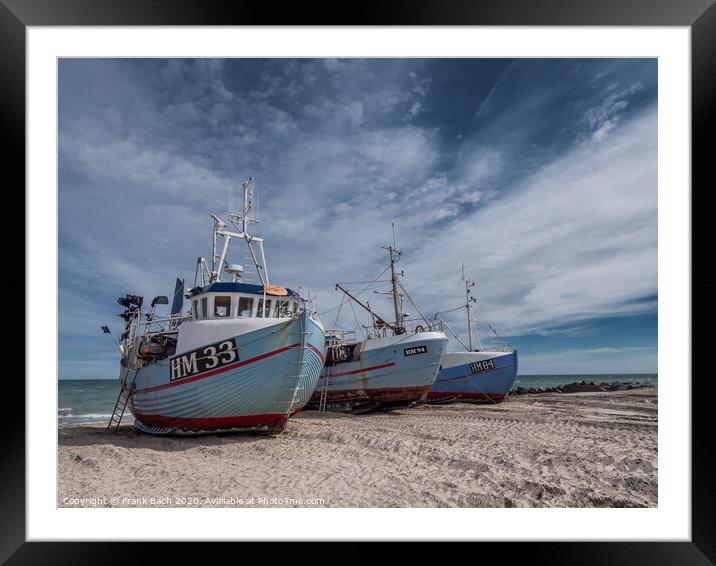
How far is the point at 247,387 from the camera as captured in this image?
857cm

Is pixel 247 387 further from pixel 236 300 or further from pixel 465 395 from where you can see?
pixel 465 395

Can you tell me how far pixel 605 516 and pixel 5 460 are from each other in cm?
752

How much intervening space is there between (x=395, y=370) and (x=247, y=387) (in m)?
8.31

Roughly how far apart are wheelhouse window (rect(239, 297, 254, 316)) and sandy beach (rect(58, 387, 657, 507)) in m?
3.14

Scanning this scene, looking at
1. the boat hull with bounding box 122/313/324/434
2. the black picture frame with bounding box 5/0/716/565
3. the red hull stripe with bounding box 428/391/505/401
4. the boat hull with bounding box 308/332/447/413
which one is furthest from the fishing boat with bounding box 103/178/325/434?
the red hull stripe with bounding box 428/391/505/401

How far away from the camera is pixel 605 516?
194 inches

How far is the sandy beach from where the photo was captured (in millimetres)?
5344

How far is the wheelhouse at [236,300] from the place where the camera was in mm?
9789

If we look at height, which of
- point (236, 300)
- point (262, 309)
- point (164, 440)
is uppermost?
point (236, 300)

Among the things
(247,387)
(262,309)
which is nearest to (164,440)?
(247,387)

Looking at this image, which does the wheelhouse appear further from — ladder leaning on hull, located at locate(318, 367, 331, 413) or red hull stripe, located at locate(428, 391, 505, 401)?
red hull stripe, located at locate(428, 391, 505, 401)
